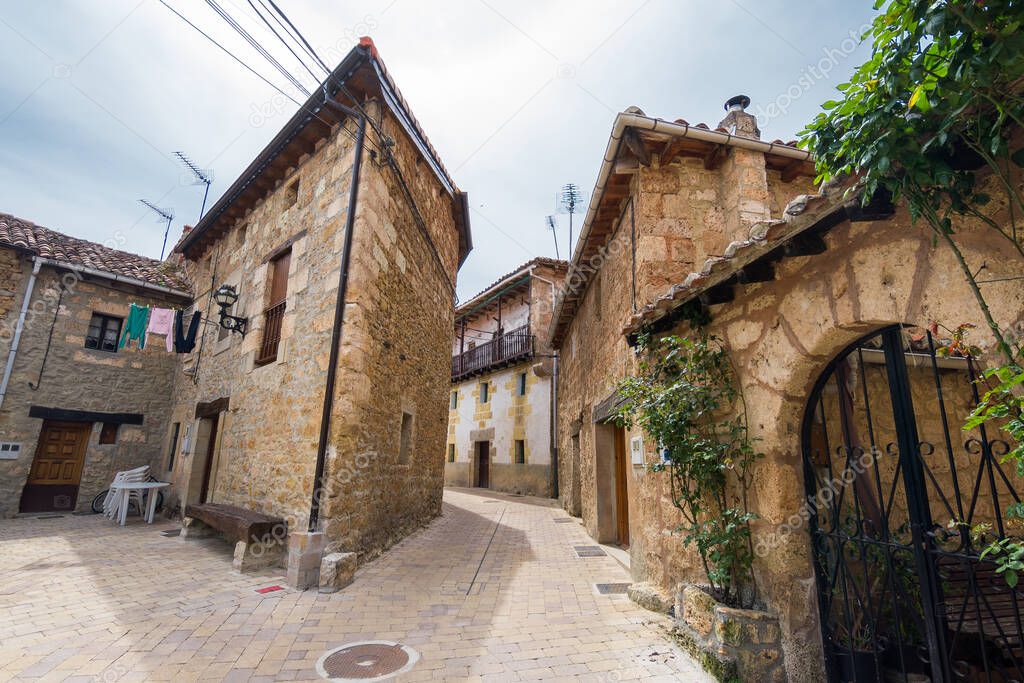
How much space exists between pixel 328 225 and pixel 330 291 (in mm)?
1066

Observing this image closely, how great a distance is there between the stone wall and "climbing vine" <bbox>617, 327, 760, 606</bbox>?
10.9ft

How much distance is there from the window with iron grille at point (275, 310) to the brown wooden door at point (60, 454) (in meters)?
5.68

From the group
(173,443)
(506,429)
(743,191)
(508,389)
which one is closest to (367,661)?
(743,191)

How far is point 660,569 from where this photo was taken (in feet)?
13.1

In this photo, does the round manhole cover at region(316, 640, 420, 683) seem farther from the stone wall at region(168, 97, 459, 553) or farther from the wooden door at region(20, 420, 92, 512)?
the wooden door at region(20, 420, 92, 512)

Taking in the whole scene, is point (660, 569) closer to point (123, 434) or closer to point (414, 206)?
point (414, 206)

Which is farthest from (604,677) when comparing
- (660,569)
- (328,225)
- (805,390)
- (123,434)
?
(123,434)


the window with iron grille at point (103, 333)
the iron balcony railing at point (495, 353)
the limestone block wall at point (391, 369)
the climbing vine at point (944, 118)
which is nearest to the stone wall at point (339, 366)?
the limestone block wall at point (391, 369)

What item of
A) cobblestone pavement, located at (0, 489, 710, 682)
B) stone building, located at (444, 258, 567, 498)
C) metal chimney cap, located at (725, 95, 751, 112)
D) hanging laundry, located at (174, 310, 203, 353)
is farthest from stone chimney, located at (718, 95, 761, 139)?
hanging laundry, located at (174, 310, 203, 353)

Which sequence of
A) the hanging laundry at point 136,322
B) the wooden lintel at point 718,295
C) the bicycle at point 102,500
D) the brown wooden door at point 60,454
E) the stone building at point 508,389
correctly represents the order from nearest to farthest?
the wooden lintel at point 718,295 < the brown wooden door at point 60,454 < the bicycle at point 102,500 < the hanging laundry at point 136,322 < the stone building at point 508,389

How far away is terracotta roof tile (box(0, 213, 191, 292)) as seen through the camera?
8680 mm

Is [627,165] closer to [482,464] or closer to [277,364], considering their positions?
[277,364]

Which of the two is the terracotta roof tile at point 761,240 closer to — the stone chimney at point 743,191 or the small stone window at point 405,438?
the stone chimney at point 743,191

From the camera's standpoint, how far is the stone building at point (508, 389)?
1427 cm
